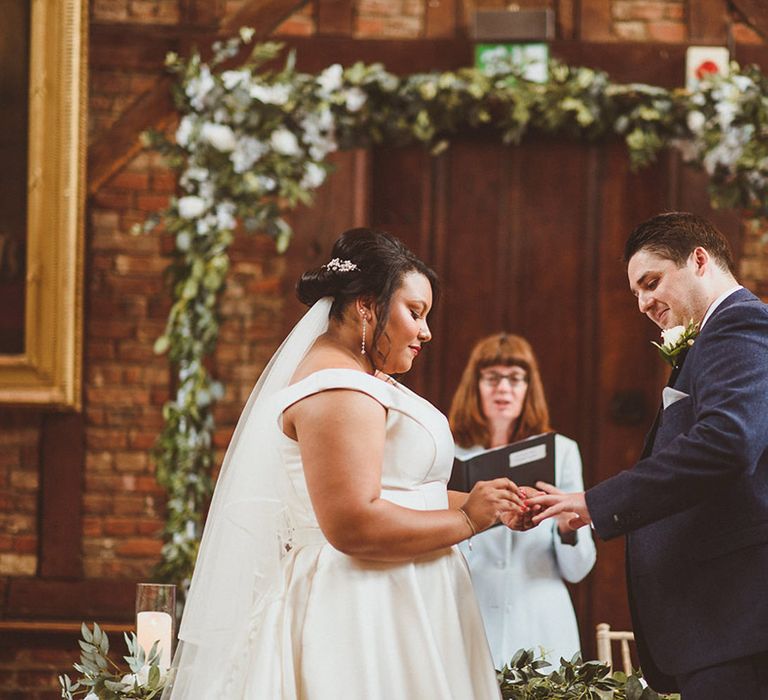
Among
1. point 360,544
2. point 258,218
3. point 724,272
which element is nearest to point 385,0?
point 258,218

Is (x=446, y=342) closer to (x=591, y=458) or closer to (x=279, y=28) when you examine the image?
(x=591, y=458)

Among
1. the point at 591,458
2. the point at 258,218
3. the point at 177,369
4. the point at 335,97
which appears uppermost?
the point at 335,97

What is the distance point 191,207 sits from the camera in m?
4.56

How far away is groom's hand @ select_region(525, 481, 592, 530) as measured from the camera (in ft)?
8.19

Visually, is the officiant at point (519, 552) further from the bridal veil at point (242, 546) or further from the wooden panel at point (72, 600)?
the wooden panel at point (72, 600)

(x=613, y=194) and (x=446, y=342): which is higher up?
(x=613, y=194)

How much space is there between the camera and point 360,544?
90.9 inches

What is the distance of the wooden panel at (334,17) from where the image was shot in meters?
5.09

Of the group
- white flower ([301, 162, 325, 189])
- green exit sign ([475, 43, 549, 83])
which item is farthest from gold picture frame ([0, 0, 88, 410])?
green exit sign ([475, 43, 549, 83])

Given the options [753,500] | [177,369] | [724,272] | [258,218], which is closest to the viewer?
[753,500]

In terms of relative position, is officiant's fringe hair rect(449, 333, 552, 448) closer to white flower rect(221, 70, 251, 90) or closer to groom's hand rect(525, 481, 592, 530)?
groom's hand rect(525, 481, 592, 530)

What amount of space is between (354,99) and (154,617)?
262 centimetres

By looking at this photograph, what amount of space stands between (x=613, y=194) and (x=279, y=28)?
1652 millimetres

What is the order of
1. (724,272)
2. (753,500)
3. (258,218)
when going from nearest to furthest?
1. (753,500)
2. (724,272)
3. (258,218)
